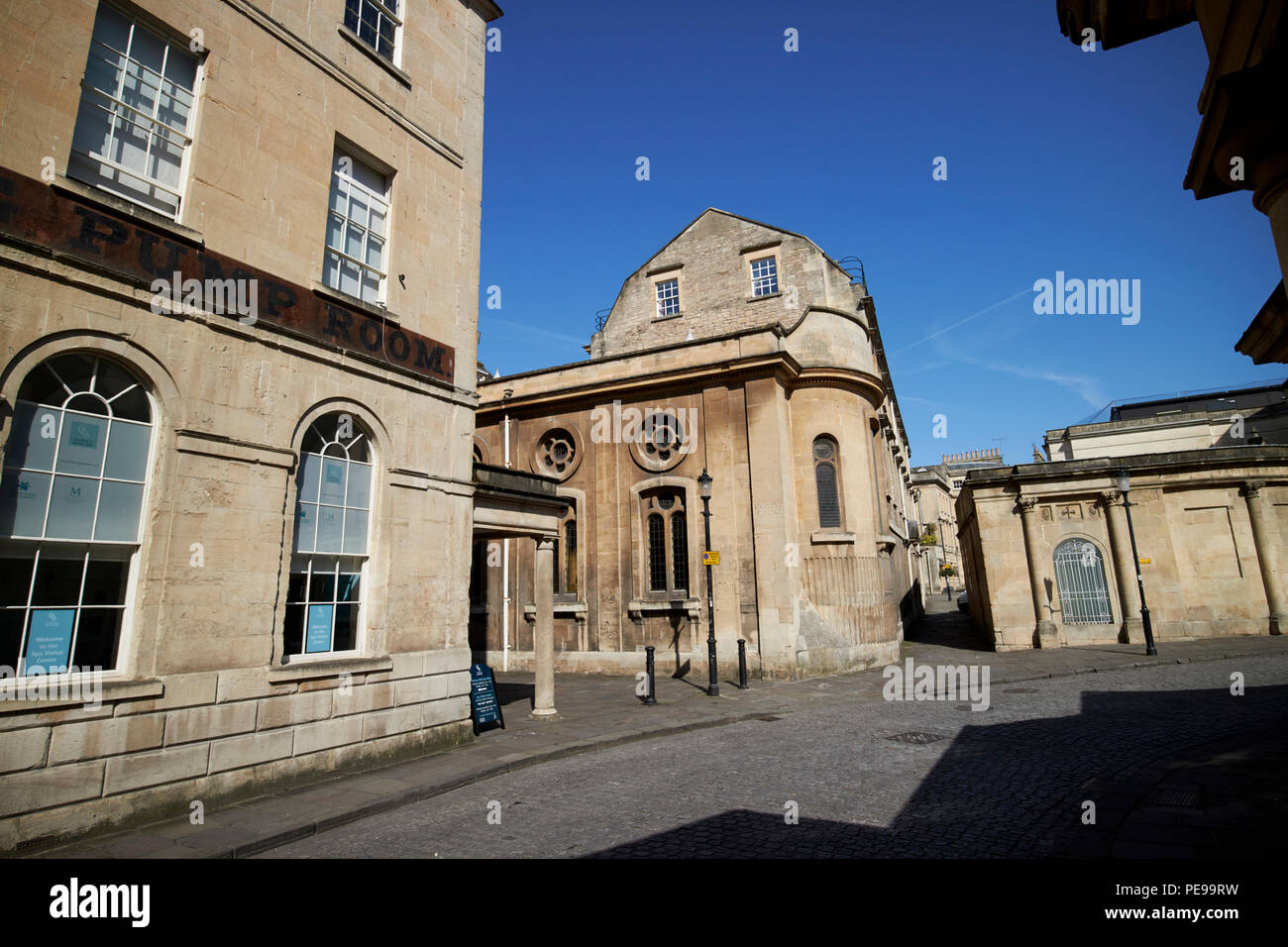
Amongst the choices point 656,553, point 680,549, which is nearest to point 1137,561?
point 680,549

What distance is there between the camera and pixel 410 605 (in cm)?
930

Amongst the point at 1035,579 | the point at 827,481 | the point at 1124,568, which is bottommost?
the point at 1035,579

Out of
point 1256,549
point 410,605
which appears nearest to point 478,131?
point 410,605

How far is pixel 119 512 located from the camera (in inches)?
255

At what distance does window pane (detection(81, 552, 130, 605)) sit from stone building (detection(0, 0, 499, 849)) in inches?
1.0

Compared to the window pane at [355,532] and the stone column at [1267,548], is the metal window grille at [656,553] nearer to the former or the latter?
the window pane at [355,532]

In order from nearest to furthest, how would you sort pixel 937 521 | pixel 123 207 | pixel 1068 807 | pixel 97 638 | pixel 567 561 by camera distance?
pixel 1068 807 < pixel 97 638 < pixel 123 207 < pixel 567 561 < pixel 937 521

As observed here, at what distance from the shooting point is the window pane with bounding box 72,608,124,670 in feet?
20.2

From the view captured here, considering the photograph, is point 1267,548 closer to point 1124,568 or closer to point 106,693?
point 1124,568

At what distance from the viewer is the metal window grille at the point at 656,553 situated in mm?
19172

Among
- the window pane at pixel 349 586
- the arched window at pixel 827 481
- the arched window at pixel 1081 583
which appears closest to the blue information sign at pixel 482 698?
the window pane at pixel 349 586

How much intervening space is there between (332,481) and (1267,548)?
25.4 metres

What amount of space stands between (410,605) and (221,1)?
7.93m

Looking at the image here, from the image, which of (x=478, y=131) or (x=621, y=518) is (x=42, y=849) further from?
(x=621, y=518)
